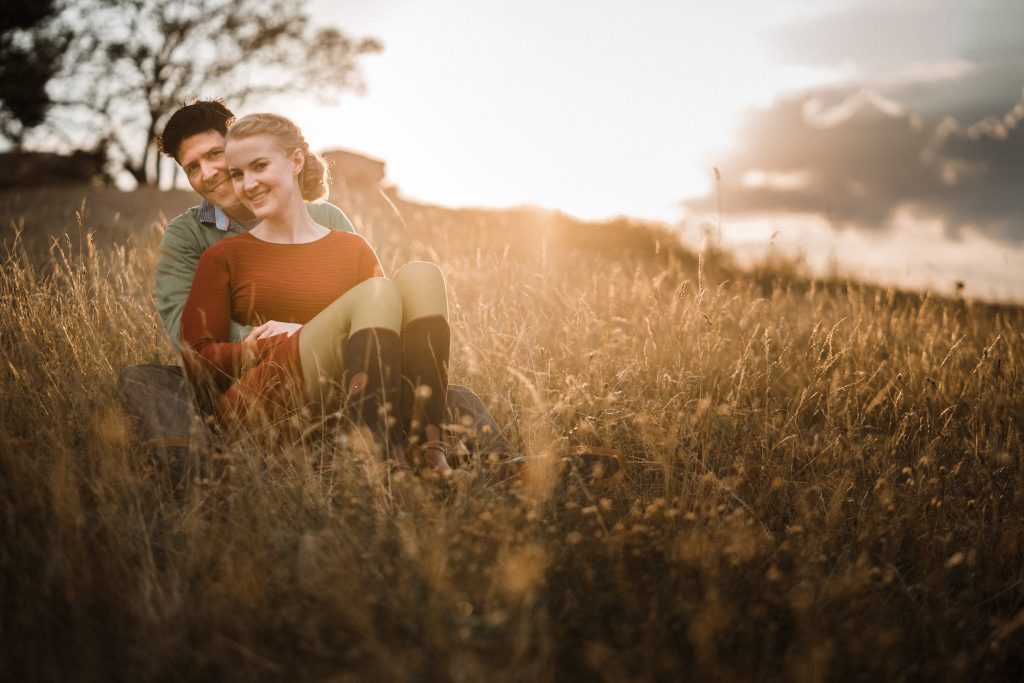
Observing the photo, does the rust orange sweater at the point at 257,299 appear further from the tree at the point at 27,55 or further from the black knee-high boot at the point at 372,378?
the tree at the point at 27,55

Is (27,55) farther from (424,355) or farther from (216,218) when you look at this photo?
(424,355)

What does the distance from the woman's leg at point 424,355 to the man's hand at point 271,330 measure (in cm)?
44

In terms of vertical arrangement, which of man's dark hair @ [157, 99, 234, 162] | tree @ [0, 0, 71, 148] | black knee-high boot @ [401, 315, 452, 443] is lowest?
black knee-high boot @ [401, 315, 452, 443]

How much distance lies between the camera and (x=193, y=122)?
3213mm

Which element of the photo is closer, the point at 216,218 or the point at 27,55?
the point at 216,218

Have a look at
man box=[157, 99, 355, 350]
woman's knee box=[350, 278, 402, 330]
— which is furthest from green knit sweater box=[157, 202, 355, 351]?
woman's knee box=[350, 278, 402, 330]

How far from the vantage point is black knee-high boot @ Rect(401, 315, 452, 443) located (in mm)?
2512

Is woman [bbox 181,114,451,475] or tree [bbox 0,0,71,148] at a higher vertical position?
tree [bbox 0,0,71,148]

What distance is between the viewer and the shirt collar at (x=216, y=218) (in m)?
3.25

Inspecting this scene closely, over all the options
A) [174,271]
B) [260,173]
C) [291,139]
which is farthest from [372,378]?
[174,271]

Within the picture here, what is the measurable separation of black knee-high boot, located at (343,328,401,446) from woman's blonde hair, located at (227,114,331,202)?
0.96 metres

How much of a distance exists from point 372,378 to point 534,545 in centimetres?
83

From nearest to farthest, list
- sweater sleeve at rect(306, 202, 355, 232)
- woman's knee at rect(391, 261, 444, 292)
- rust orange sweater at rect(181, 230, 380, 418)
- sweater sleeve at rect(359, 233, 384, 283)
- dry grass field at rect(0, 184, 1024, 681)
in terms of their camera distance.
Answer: dry grass field at rect(0, 184, 1024, 681) → rust orange sweater at rect(181, 230, 380, 418) → woman's knee at rect(391, 261, 444, 292) → sweater sleeve at rect(359, 233, 384, 283) → sweater sleeve at rect(306, 202, 355, 232)

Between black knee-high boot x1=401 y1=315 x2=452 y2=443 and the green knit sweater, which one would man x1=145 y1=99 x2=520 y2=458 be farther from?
black knee-high boot x1=401 y1=315 x2=452 y2=443
